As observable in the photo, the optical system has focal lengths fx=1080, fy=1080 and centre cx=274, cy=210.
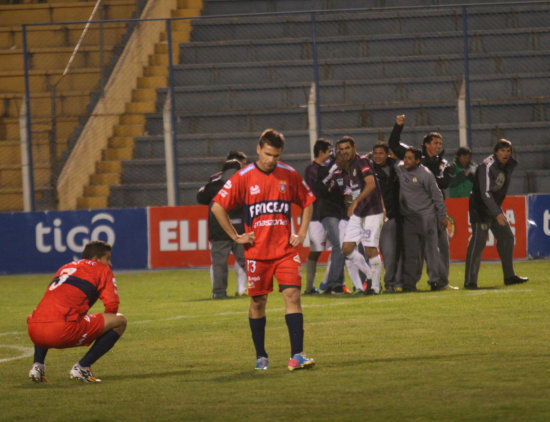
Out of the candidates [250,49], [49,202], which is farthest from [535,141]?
[49,202]

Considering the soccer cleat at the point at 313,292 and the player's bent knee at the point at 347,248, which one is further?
the soccer cleat at the point at 313,292

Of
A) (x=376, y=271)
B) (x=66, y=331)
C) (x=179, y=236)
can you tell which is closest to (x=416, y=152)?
(x=376, y=271)

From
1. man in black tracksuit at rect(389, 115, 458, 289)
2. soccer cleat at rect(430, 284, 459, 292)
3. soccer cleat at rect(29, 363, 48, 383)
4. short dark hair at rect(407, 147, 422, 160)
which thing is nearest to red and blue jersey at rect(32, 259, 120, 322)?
soccer cleat at rect(29, 363, 48, 383)

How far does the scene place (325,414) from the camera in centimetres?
636

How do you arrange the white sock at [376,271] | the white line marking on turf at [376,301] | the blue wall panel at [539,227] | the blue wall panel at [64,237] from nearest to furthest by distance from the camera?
the white line marking on turf at [376,301] → the white sock at [376,271] → the blue wall panel at [539,227] → the blue wall panel at [64,237]

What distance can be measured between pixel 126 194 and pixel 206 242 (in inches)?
180

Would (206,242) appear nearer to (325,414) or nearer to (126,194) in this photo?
(126,194)

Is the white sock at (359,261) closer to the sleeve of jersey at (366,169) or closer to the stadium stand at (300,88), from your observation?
the sleeve of jersey at (366,169)

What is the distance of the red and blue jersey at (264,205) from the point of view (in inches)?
320

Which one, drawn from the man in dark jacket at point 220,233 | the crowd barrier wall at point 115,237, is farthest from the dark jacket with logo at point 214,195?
the crowd barrier wall at point 115,237

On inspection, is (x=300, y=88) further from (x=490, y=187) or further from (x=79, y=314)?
(x=79, y=314)

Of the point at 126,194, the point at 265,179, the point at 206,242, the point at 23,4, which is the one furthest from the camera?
the point at 23,4

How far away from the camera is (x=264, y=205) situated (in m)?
8.15

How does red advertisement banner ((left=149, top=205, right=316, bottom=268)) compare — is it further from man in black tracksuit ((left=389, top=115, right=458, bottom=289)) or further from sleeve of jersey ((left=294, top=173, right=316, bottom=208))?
sleeve of jersey ((left=294, top=173, right=316, bottom=208))
